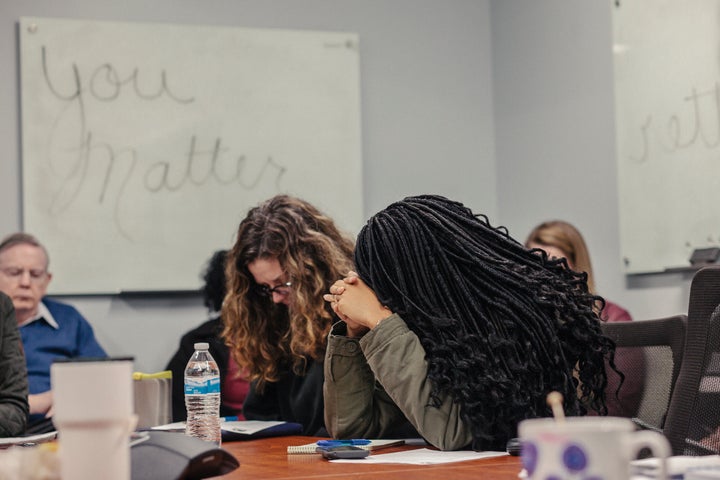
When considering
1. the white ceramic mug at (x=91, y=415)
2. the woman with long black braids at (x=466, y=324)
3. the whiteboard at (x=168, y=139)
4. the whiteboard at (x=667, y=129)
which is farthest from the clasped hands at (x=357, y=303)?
the whiteboard at (x=168, y=139)

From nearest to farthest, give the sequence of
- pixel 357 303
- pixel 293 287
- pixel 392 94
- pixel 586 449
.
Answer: pixel 586 449 → pixel 357 303 → pixel 293 287 → pixel 392 94

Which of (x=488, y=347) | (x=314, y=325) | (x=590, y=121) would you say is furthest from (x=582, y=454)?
(x=590, y=121)

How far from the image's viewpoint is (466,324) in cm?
171

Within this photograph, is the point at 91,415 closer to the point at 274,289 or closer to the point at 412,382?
the point at 412,382

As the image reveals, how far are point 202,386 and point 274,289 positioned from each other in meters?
0.56

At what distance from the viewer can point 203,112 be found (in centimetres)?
414

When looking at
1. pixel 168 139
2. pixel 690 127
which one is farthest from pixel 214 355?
pixel 690 127

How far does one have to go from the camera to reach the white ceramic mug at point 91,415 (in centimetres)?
89

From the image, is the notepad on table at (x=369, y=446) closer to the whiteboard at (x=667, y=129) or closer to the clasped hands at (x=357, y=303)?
the clasped hands at (x=357, y=303)

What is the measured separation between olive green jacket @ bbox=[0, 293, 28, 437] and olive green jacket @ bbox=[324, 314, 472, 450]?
2.91 feet

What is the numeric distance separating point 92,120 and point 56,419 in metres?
3.29

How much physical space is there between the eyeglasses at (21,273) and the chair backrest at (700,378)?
277 cm

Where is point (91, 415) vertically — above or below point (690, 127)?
below

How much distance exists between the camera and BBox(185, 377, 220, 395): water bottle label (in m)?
2.01
